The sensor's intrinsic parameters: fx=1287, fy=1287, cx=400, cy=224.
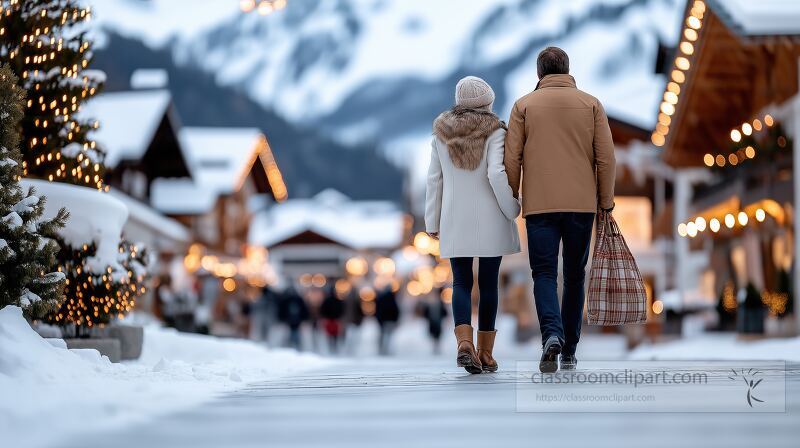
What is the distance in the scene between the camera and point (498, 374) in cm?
810

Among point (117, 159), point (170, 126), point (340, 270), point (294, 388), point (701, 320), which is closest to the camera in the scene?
point (294, 388)

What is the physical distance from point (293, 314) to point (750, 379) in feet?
81.3

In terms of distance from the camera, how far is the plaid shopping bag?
7.99 metres

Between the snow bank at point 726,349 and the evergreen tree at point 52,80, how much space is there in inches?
233

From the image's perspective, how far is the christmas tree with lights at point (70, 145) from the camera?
9906 millimetres

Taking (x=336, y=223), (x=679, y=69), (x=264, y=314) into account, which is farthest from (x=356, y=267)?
(x=679, y=69)

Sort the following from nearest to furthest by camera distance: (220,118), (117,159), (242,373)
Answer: (242,373) < (117,159) < (220,118)

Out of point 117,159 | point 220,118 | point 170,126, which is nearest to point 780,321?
point 117,159

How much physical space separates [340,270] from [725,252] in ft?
159

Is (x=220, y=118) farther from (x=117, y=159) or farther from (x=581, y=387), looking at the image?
(x=581, y=387)

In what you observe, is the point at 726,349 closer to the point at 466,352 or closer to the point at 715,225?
the point at 715,225

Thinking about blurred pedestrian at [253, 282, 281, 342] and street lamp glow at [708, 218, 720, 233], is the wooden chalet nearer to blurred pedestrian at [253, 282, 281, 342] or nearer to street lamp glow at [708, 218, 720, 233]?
street lamp glow at [708, 218, 720, 233]

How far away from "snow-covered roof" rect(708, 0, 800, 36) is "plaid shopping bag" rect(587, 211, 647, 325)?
12.2 m

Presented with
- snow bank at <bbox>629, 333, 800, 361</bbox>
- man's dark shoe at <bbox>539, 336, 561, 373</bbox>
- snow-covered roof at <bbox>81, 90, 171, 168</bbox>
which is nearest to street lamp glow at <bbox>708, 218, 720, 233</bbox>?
snow bank at <bbox>629, 333, 800, 361</bbox>
